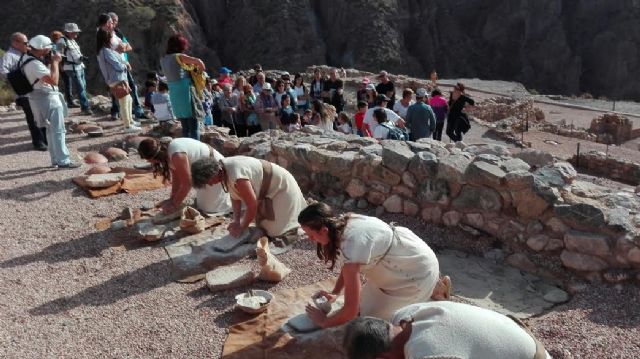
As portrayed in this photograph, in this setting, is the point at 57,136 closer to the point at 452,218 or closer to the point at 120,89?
the point at 120,89

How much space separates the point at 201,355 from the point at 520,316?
2834 mm

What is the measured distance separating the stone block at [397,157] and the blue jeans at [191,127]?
3300 mm

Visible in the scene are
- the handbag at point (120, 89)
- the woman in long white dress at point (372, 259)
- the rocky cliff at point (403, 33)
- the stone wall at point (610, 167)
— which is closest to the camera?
the woman in long white dress at point (372, 259)

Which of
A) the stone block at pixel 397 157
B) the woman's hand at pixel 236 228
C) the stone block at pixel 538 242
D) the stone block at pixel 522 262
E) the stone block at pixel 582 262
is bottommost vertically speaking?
the stone block at pixel 522 262

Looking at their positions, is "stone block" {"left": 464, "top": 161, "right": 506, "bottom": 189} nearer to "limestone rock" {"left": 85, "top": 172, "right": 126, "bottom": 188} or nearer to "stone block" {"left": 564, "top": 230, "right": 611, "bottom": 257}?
"stone block" {"left": 564, "top": 230, "right": 611, "bottom": 257}

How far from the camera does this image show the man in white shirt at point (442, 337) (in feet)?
9.75

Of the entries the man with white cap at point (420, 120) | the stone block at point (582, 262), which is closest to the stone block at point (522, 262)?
the stone block at point (582, 262)

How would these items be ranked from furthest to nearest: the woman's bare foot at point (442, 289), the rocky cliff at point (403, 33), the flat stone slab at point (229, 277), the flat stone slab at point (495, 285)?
the rocky cliff at point (403, 33) → the flat stone slab at point (229, 277) → the flat stone slab at point (495, 285) → the woman's bare foot at point (442, 289)

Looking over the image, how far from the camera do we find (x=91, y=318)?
516cm

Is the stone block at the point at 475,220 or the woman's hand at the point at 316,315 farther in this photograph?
the stone block at the point at 475,220

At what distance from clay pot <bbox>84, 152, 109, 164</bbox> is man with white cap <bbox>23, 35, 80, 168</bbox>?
532mm

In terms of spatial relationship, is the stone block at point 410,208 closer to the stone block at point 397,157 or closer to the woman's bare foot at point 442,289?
the stone block at point 397,157

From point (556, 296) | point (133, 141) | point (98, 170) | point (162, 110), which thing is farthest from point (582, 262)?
point (162, 110)

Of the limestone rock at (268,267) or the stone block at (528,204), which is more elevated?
the stone block at (528,204)
